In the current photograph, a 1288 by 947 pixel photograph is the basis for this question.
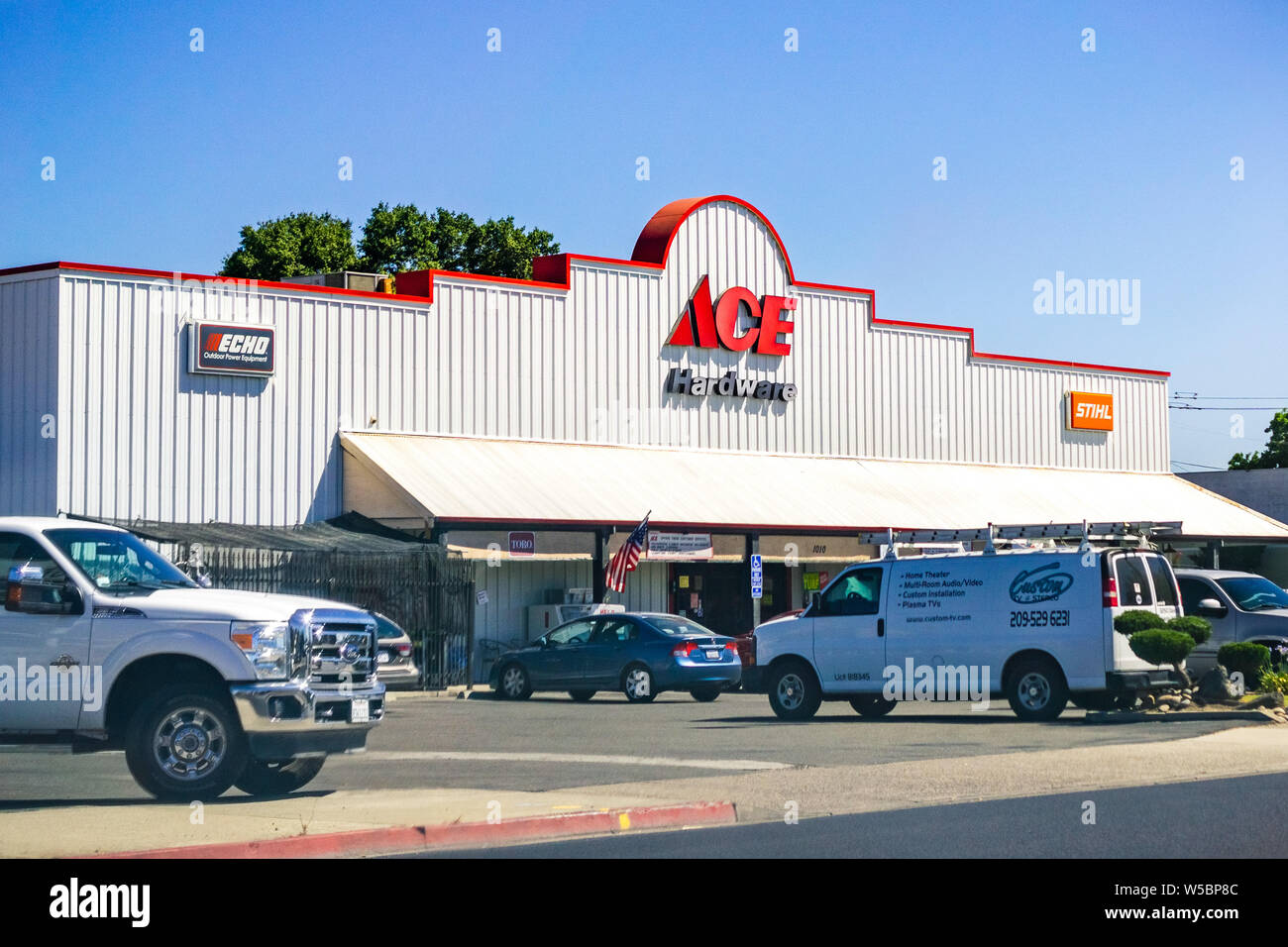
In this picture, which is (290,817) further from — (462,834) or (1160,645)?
(1160,645)

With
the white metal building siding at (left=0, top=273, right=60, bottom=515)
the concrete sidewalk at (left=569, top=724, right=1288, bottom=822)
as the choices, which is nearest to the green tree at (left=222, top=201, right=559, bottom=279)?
the white metal building siding at (left=0, top=273, right=60, bottom=515)

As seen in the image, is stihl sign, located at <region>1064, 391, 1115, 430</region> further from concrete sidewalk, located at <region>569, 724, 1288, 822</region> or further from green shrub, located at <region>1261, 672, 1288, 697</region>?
concrete sidewalk, located at <region>569, 724, 1288, 822</region>

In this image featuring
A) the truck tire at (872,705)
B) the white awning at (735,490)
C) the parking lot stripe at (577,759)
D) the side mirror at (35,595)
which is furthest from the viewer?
the white awning at (735,490)

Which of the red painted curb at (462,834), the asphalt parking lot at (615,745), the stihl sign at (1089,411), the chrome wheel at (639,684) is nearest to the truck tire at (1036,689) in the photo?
the asphalt parking lot at (615,745)

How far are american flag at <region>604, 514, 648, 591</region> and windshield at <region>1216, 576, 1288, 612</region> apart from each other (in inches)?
426

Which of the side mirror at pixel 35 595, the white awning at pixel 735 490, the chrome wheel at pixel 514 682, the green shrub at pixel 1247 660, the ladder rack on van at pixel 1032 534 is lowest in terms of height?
the chrome wheel at pixel 514 682

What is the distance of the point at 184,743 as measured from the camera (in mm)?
12492

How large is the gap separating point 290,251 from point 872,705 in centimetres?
4291

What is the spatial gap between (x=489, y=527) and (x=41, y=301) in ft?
29.6

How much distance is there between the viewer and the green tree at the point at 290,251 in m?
59.9

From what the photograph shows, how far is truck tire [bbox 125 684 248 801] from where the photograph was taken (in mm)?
12422

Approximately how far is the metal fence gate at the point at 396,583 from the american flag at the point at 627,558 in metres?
3.07

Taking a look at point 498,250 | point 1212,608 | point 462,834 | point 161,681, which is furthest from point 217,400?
point 498,250

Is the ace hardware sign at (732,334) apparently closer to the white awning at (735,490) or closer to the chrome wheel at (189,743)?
the white awning at (735,490)
